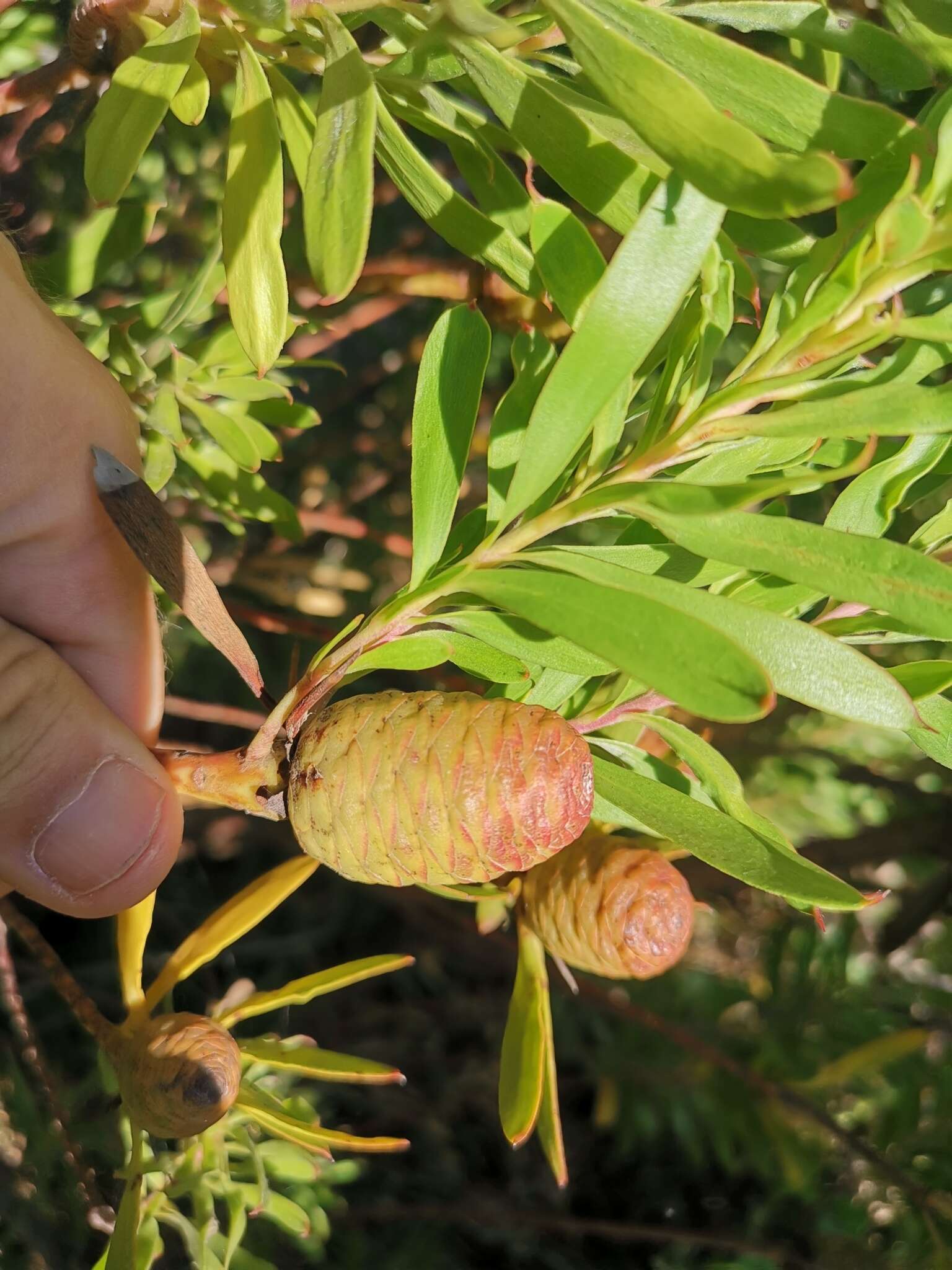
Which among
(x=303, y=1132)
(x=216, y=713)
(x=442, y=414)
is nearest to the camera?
(x=442, y=414)

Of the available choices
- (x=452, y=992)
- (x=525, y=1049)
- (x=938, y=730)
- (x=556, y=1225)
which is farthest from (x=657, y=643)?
(x=452, y=992)

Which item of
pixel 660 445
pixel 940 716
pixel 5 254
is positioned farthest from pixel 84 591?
pixel 940 716

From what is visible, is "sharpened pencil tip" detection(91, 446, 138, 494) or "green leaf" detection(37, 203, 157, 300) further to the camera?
"green leaf" detection(37, 203, 157, 300)

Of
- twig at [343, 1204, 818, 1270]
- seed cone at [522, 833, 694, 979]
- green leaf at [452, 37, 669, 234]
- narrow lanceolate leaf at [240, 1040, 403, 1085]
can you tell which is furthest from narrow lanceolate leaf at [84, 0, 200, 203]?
twig at [343, 1204, 818, 1270]

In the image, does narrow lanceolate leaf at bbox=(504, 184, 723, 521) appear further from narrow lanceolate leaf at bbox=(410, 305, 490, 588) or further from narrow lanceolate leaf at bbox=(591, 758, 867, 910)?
narrow lanceolate leaf at bbox=(591, 758, 867, 910)

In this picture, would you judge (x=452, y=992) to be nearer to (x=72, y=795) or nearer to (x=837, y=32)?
(x=72, y=795)

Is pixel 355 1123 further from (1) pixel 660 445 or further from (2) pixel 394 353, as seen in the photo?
(1) pixel 660 445

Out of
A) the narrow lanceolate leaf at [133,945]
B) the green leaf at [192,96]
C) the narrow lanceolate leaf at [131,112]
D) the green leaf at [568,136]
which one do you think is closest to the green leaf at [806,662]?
the green leaf at [568,136]
